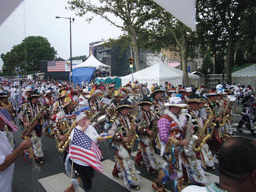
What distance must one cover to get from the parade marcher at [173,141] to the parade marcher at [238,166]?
231 cm

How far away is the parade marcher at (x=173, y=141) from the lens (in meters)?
3.80

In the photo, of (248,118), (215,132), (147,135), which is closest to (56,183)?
(147,135)

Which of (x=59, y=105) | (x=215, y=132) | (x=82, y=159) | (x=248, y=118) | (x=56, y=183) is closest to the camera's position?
(x=82, y=159)

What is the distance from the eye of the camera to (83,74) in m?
31.3

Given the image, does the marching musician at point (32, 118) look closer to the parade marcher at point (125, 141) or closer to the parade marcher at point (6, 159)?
the parade marcher at point (125, 141)

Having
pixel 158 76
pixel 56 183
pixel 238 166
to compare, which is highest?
pixel 158 76

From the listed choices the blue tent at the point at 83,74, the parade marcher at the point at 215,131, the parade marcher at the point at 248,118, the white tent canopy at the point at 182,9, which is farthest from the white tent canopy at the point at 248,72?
the white tent canopy at the point at 182,9

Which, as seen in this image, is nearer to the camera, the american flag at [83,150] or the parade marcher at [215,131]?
the american flag at [83,150]

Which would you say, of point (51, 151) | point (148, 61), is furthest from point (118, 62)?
point (51, 151)

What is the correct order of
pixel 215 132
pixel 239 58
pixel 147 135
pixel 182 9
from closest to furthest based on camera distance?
pixel 182 9 → pixel 147 135 → pixel 215 132 → pixel 239 58

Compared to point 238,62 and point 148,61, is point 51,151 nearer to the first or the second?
point 238,62

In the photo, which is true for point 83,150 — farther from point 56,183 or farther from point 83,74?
point 83,74

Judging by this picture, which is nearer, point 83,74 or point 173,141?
point 173,141

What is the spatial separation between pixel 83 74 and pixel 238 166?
102 ft
